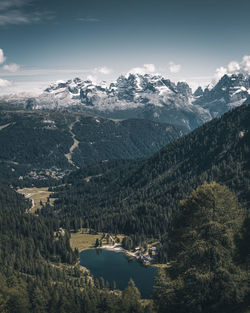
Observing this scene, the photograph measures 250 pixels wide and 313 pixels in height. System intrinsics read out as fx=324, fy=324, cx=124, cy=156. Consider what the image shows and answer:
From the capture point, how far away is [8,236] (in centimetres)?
17188

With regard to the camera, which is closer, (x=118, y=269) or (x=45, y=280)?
(x=45, y=280)

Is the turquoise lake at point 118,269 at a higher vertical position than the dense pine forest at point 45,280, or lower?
lower

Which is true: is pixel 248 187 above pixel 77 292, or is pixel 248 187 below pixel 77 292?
above

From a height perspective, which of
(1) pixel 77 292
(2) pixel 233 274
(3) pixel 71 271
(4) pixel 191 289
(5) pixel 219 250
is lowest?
(3) pixel 71 271

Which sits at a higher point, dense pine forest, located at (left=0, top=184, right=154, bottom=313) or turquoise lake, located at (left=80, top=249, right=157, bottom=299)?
dense pine forest, located at (left=0, top=184, right=154, bottom=313)

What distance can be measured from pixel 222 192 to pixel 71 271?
11027 cm

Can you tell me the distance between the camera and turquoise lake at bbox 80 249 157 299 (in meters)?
134

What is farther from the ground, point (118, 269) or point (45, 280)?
point (45, 280)

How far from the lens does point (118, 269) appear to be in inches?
6004

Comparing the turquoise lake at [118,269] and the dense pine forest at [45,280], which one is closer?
the dense pine forest at [45,280]

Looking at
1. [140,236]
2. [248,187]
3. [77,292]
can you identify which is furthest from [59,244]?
[248,187]

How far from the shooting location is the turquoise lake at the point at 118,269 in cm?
13350

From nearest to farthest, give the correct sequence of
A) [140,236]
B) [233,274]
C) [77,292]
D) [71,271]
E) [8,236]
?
[233,274], [77,292], [71,271], [8,236], [140,236]

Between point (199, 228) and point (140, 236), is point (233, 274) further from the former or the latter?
point (140, 236)
